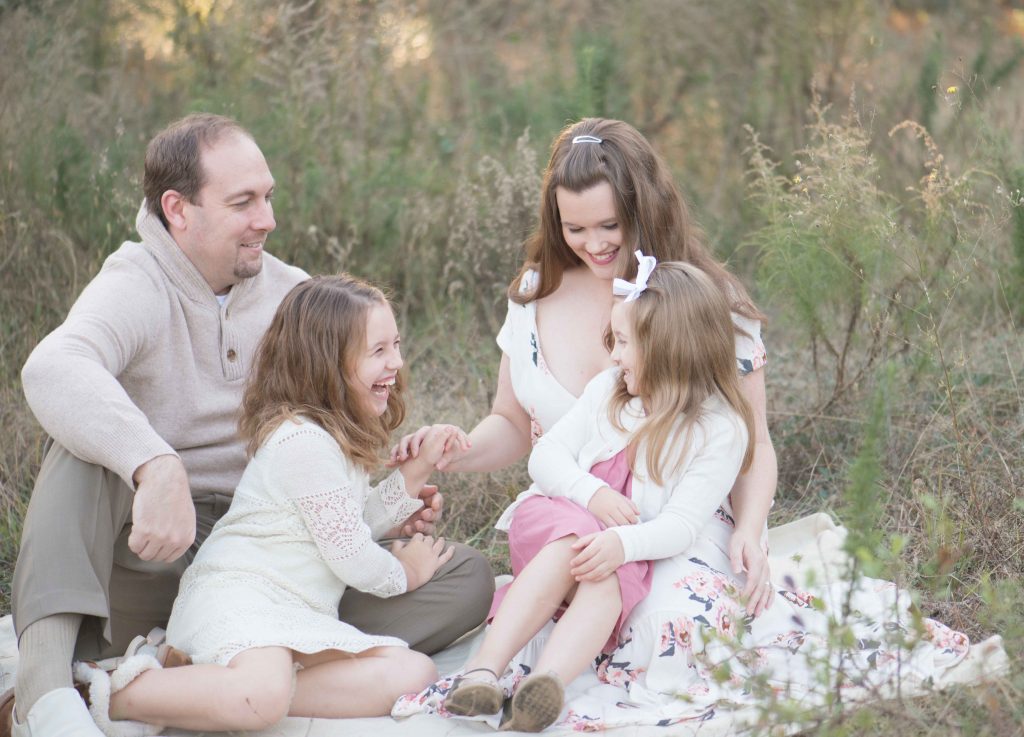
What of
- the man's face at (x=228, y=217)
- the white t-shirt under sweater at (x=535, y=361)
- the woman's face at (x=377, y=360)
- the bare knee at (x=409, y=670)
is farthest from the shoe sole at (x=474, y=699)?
the man's face at (x=228, y=217)

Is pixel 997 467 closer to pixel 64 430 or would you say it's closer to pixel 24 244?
pixel 64 430

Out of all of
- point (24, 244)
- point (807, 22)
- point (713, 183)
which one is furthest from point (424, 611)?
point (807, 22)

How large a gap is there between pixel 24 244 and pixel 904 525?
3.11 m

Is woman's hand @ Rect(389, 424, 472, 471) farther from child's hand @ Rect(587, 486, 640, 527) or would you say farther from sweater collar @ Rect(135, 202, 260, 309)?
sweater collar @ Rect(135, 202, 260, 309)

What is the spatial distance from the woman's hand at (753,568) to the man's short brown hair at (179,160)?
153 cm

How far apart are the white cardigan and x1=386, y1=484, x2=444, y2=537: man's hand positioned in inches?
10.4

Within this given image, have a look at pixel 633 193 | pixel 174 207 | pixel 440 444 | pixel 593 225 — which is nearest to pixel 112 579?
pixel 440 444

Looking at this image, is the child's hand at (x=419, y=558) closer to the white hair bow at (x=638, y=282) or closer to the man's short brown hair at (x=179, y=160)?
the white hair bow at (x=638, y=282)

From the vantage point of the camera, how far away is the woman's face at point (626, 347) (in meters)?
2.79

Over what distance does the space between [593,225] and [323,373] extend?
28.9 inches

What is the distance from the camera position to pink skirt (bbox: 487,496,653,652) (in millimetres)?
2631

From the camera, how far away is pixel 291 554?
2674mm

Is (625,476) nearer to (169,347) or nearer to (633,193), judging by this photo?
(633,193)

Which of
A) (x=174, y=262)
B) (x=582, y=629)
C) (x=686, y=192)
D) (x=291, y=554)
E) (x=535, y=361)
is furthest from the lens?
(x=686, y=192)
